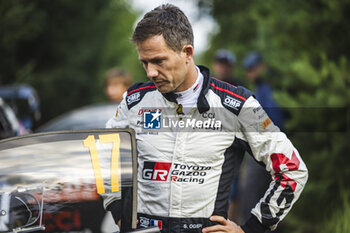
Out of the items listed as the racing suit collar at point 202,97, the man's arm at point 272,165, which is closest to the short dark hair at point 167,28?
the racing suit collar at point 202,97

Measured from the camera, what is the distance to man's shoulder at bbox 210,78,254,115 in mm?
2115

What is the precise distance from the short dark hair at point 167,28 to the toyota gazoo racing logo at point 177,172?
520 millimetres

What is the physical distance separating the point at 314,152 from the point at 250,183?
39.8 inches

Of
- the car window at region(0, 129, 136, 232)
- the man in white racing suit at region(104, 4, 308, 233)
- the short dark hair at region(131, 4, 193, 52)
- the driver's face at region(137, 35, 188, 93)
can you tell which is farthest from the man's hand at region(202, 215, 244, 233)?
the short dark hair at region(131, 4, 193, 52)

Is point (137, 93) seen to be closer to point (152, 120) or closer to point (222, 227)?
point (152, 120)

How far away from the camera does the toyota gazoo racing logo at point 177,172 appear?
6.82ft

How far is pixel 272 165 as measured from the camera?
2.09 m

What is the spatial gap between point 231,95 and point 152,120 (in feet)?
1.26

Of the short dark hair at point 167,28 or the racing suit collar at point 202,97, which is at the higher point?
the short dark hair at point 167,28

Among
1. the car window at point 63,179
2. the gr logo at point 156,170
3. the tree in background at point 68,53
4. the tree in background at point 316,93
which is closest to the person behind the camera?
the car window at point 63,179

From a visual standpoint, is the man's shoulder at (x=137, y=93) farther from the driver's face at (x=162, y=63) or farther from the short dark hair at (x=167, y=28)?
the short dark hair at (x=167, y=28)

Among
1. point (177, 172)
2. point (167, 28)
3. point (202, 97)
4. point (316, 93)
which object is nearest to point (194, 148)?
point (177, 172)

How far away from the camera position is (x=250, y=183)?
169 inches

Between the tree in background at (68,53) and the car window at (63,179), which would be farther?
the tree in background at (68,53)
